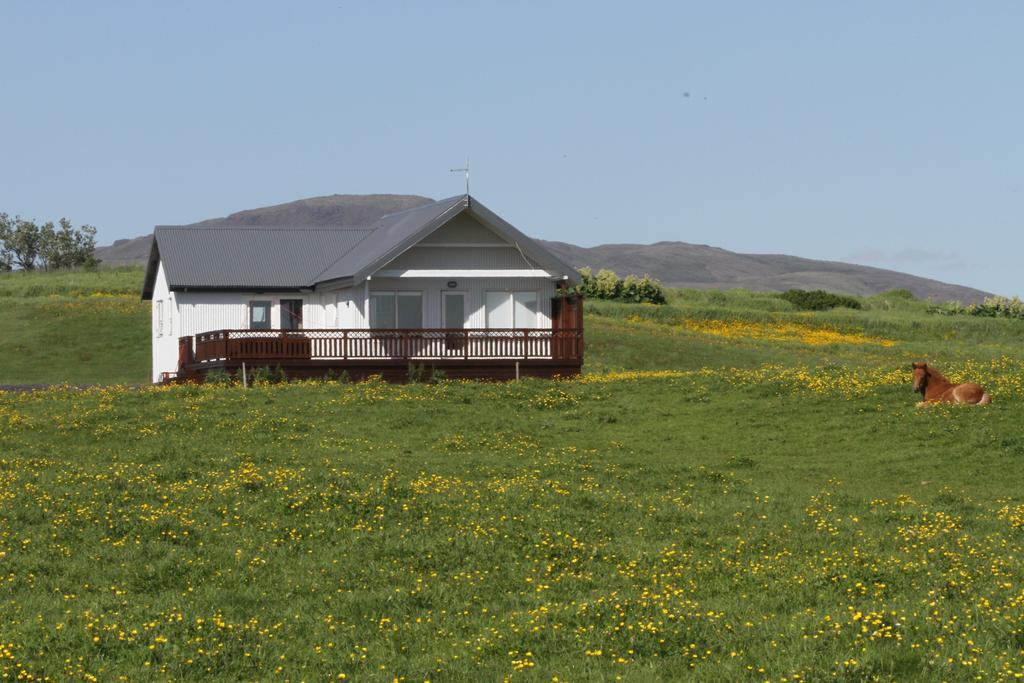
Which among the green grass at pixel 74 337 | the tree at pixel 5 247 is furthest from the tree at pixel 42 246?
the green grass at pixel 74 337

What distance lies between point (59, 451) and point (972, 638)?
20009mm

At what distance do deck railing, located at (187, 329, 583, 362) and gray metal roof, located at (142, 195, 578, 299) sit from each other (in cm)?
233

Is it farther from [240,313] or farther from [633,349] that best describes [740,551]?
[633,349]

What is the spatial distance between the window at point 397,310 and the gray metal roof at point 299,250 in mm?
1507

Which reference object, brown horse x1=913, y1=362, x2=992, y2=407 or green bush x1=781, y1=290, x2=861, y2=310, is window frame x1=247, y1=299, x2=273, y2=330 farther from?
green bush x1=781, y1=290, x2=861, y2=310

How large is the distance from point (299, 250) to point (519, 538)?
3765 centimetres

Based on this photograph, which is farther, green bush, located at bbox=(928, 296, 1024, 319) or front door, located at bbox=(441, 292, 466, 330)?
green bush, located at bbox=(928, 296, 1024, 319)

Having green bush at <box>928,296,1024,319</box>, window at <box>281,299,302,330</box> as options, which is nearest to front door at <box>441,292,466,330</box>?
window at <box>281,299,302,330</box>

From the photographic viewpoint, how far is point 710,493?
2141 cm

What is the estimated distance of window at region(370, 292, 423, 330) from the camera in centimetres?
4622

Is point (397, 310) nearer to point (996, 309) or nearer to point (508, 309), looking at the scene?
point (508, 309)

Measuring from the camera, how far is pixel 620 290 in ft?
312

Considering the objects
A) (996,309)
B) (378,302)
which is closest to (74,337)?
(378,302)

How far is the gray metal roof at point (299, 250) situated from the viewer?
4494 cm
